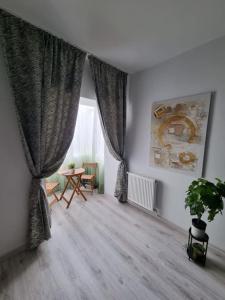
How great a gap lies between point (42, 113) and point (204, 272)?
8.52ft

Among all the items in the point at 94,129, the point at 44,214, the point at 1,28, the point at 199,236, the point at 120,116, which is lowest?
the point at 199,236

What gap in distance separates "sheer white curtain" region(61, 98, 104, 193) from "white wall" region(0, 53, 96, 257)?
70.1 inches

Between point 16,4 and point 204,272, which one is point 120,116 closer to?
point 16,4

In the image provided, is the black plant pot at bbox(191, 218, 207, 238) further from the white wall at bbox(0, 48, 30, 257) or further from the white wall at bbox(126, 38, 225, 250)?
the white wall at bbox(0, 48, 30, 257)

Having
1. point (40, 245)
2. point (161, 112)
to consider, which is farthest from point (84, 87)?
point (40, 245)

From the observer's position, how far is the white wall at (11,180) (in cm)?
161

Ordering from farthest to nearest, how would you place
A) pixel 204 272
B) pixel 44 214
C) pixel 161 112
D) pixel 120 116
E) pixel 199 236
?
pixel 120 116 < pixel 161 112 < pixel 44 214 < pixel 199 236 < pixel 204 272

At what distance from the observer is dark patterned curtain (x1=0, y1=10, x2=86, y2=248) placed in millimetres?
1573

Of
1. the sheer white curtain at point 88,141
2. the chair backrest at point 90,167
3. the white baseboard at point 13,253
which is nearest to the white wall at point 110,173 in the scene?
the sheer white curtain at point 88,141

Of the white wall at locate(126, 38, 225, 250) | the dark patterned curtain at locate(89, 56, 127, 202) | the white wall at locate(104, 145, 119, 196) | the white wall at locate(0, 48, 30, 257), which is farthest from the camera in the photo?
the white wall at locate(104, 145, 119, 196)

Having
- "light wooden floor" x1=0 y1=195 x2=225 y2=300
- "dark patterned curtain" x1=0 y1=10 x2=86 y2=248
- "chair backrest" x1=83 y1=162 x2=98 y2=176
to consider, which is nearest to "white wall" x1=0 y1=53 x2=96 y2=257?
"dark patterned curtain" x1=0 y1=10 x2=86 y2=248

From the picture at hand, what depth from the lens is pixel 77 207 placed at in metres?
2.88

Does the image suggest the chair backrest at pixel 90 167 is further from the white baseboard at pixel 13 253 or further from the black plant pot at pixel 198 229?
the black plant pot at pixel 198 229

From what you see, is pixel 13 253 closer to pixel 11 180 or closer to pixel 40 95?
pixel 11 180
